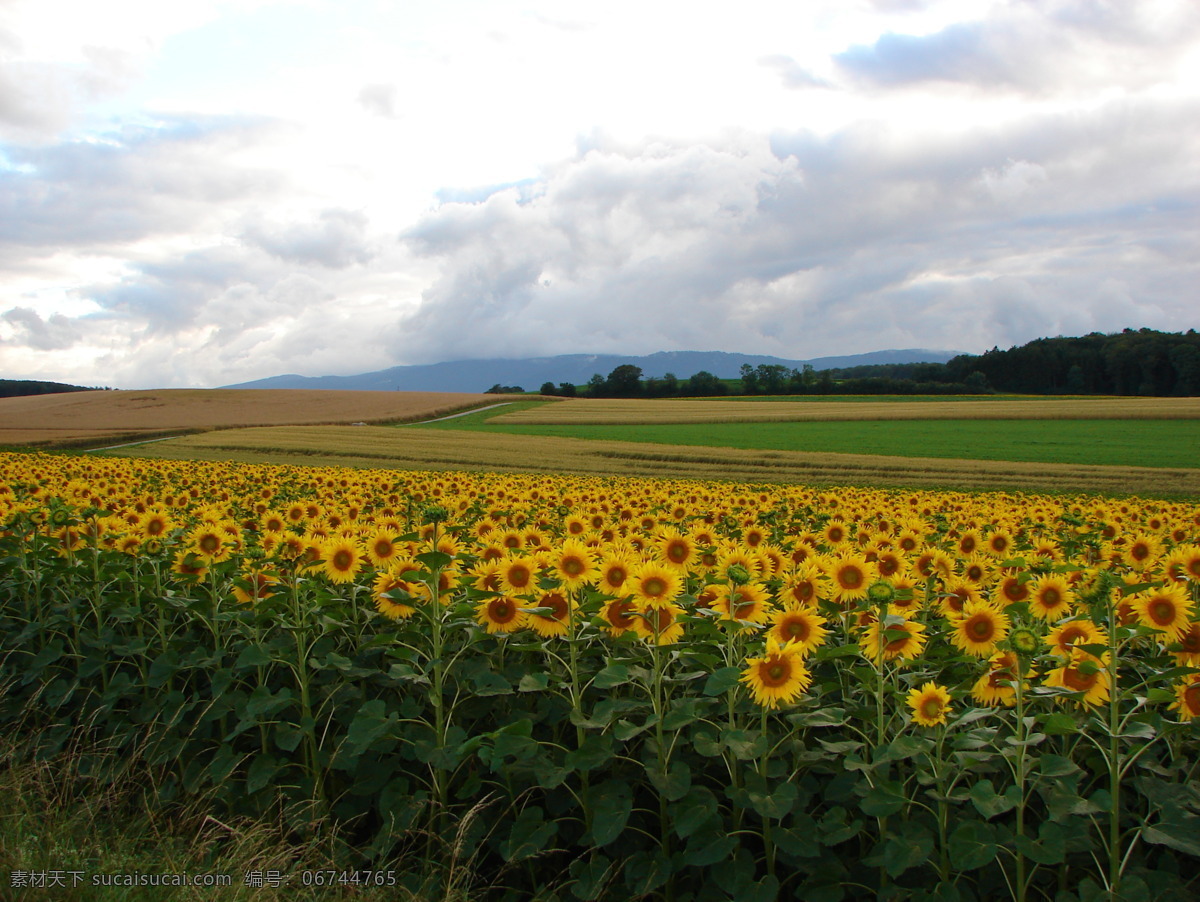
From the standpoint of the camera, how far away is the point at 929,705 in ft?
12.2

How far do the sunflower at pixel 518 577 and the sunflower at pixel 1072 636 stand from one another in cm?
271

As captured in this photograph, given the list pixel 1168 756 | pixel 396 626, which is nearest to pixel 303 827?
pixel 396 626

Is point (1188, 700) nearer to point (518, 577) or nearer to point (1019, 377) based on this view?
point (518, 577)

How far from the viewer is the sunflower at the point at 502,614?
181 inches

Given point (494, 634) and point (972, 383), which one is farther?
point (972, 383)

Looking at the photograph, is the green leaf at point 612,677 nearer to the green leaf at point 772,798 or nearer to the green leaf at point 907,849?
the green leaf at point 772,798

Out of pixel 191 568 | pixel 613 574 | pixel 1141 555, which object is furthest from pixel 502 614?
pixel 1141 555

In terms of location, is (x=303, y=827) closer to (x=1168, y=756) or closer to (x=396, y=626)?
(x=396, y=626)

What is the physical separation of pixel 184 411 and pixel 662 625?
82.2 metres

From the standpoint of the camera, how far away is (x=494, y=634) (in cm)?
476

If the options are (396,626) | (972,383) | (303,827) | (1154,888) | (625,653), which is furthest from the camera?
(972,383)

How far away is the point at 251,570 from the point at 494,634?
1.83 m

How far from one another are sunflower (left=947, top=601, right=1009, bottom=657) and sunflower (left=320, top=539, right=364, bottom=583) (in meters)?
3.70

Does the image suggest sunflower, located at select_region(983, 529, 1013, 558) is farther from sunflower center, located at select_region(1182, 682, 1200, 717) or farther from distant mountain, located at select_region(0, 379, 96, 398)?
distant mountain, located at select_region(0, 379, 96, 398)
